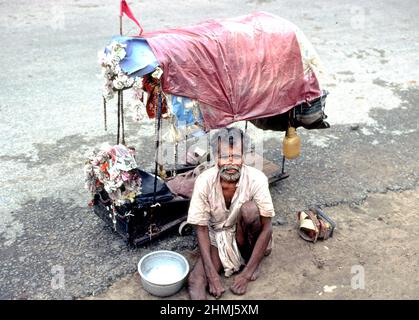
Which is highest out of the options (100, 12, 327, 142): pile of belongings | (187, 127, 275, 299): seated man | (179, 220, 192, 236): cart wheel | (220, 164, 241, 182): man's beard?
(100, 12, 327, 142): pile of belongings

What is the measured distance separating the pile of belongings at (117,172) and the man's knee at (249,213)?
85 cm

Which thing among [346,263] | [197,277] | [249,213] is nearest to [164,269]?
[197,277]

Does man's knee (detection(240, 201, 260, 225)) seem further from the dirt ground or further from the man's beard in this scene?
the dirt ground

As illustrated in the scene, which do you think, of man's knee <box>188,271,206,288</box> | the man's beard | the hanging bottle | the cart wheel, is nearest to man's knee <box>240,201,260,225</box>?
the man's beard

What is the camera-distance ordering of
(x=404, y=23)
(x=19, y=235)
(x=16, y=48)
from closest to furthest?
(x=19, y=235) < (x=16, y=48) < (x=404, y=23)

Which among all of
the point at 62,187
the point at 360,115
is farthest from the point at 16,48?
the point at 360,115

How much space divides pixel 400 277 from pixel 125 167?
2.35 metres

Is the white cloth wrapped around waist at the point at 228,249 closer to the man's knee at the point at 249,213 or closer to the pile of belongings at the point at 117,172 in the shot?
the man's knee at the point at 249,213

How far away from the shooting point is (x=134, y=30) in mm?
9781

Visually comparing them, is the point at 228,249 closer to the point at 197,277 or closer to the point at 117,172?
the point at 197,277

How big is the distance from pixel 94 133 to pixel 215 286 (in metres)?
3.05

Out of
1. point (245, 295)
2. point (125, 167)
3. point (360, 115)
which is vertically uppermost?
point (125, 167)

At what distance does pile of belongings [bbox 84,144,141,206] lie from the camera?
12.7 feet
